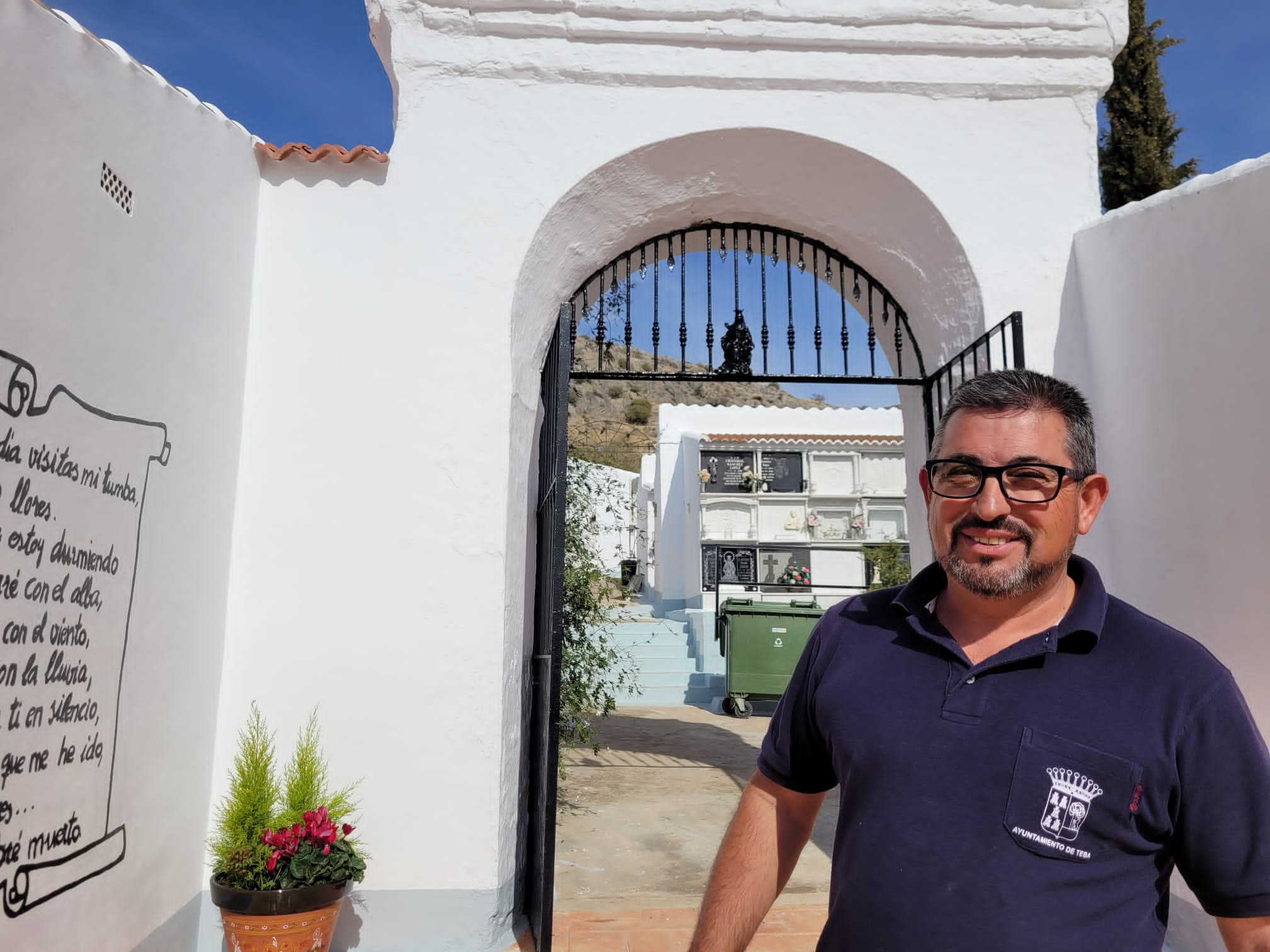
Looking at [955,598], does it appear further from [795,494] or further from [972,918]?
[795,494]

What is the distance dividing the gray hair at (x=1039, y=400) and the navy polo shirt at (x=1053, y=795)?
0.84 feet

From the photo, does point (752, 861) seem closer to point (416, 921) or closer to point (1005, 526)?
point (1005, 526)

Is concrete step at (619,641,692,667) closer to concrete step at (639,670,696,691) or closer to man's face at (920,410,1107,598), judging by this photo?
concrete step at (639,670,696,691)

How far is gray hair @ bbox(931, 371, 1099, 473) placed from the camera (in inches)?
57.8

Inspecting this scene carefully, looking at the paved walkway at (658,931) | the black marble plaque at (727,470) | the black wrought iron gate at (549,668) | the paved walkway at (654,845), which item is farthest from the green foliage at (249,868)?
→ the black marble plaque at (727,470)

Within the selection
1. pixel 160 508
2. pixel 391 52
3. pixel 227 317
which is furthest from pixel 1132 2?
pixel 160 508

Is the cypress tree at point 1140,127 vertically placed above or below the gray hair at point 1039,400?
above

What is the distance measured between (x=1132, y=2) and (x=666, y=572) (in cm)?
1195

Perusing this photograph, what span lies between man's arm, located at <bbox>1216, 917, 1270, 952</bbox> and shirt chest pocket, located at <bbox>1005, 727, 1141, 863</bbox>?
0.58 ft

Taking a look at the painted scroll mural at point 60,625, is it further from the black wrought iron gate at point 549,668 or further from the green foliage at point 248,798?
the black wrought iron gate at point 549,668

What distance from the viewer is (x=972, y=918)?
1.24 metres

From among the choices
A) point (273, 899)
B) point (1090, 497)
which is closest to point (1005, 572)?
point (1090, 497)

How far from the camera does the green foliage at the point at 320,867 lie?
2.99 m

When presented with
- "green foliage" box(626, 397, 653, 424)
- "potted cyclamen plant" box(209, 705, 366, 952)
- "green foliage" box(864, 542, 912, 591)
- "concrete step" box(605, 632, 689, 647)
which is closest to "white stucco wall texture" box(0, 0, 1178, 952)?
"potted cyclamen plant" box(209, 705, 366, 952)
